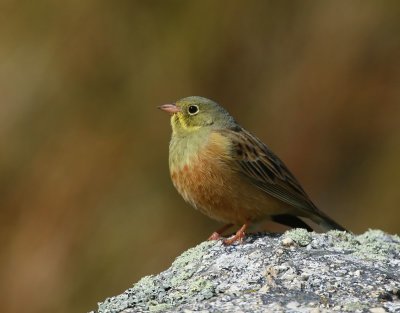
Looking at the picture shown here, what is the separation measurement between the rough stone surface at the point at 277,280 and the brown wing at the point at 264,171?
1143 mm

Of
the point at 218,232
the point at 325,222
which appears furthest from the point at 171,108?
the point at 325,222

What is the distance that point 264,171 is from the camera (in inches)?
268

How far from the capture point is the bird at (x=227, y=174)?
21.1ft

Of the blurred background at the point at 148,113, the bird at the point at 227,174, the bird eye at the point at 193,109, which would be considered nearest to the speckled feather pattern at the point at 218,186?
the bird at the point at 227,174

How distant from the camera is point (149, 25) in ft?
32.4

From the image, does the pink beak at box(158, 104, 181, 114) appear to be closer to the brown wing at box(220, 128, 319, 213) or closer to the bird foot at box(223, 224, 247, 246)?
the brown wing at box(220, 128, 319, 213)

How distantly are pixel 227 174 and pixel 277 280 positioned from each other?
5.98 ft

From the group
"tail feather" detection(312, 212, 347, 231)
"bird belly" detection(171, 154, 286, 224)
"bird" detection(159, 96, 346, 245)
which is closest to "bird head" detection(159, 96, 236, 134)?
"bird" detection(159, 96, 346, 245)

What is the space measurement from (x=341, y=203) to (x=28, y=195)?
287 cm

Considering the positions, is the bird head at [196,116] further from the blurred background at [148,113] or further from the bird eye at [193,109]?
the blurred background at [148,113]

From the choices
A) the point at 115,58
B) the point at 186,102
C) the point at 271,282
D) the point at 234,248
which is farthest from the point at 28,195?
the point at 271,282

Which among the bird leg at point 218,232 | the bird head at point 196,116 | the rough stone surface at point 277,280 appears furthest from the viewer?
the bird head at point 196,116

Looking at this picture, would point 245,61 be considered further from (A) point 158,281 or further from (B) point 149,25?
(A) point 158,281

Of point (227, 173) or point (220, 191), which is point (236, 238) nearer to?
point (220, 191)
